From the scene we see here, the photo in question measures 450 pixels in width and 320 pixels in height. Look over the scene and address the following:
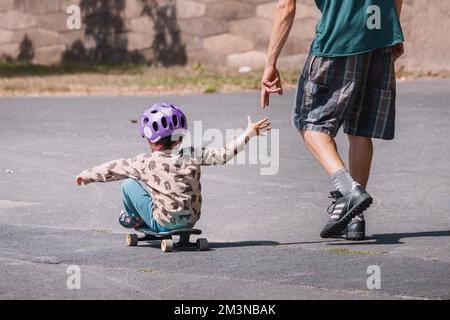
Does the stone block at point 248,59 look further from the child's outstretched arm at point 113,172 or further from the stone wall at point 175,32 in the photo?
the child's outstretched arm at point 113,172

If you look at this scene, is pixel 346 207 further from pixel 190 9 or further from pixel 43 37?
pixel 43 37

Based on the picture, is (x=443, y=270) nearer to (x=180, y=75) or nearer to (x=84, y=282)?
(x=84, y=282)

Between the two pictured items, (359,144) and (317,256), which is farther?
(359,144)

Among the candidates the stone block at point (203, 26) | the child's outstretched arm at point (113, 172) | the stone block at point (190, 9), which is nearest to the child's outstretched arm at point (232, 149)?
the child's outstretched arm at point (113, 172)

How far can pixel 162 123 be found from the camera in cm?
698

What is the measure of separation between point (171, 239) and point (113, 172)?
522mm

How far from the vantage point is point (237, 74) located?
56.2 ft

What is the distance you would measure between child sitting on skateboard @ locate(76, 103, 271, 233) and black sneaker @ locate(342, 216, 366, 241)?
0.81 m

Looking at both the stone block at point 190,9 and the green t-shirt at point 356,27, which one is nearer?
the green t-shirt at point 356,27

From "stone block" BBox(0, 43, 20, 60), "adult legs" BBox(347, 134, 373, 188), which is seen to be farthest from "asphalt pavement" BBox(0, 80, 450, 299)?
"stone block" BBox(0, 43, 20, 60)

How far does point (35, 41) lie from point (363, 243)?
12988 millimetres

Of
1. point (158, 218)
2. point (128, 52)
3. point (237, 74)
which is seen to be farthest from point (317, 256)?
point (128, 52)

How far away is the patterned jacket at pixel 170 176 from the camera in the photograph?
6977mm

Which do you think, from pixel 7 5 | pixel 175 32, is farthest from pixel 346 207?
pixel 7 5
